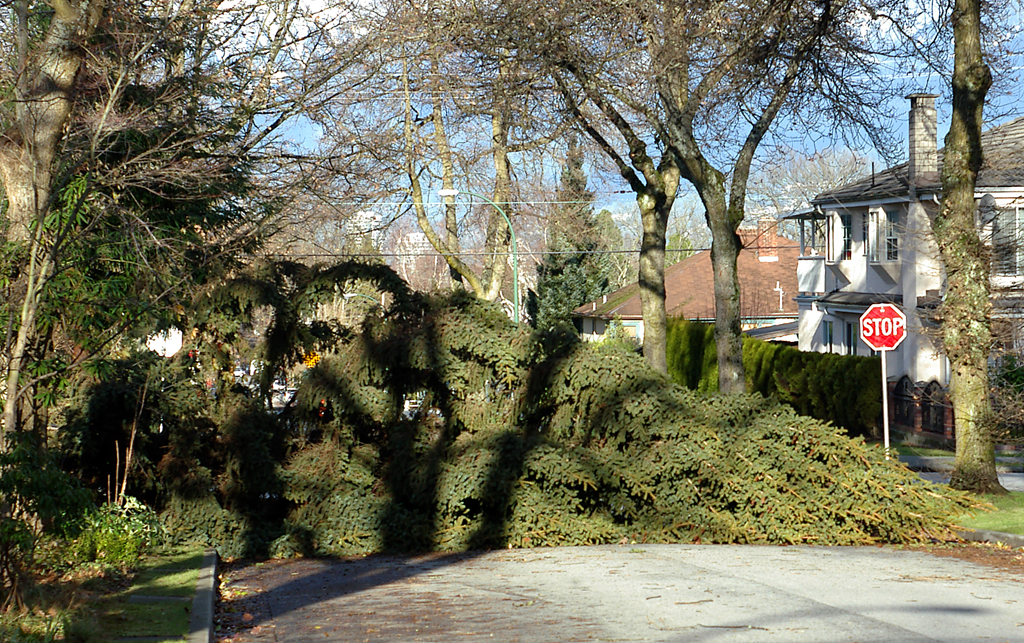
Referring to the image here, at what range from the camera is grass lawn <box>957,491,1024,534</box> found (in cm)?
1399

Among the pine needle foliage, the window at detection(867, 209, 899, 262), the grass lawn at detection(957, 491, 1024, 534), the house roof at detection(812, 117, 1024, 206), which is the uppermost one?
the house roof at detection(812, 117, 1024, 206)

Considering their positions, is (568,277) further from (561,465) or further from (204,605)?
(204,605)

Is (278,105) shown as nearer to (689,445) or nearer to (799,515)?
(689,445)

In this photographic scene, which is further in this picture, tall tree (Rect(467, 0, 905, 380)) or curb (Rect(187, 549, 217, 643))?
tall tree (Rect(467, 0, 905, 380))

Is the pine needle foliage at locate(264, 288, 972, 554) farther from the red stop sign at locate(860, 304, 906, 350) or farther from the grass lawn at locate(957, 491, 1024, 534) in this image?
the red stop sign at locate(860, 304, 906, 350)

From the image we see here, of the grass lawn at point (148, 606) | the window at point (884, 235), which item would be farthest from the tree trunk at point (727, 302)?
the window at point (884, 235)

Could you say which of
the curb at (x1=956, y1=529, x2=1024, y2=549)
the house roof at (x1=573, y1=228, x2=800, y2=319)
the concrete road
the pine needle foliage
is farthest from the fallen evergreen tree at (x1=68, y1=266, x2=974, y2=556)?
the house roof at (x1=573, y1=228, x2=800, y2=319)

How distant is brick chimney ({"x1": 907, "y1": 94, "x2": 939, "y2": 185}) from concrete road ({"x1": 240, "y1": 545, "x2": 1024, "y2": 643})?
877 inches

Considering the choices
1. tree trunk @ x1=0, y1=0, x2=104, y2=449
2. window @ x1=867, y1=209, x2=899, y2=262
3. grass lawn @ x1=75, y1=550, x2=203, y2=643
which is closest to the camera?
grass lawn @ x1=75, y1=550, x2=203, y2=643

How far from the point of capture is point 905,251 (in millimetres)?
33156

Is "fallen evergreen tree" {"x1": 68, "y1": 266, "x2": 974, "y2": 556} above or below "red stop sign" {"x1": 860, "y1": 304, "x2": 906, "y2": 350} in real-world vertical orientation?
below

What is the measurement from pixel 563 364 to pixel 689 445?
75.1 inches

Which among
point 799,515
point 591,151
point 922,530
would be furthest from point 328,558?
point 591,151

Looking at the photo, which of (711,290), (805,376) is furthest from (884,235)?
(711,290)
